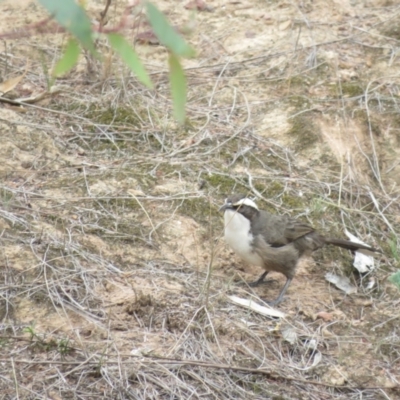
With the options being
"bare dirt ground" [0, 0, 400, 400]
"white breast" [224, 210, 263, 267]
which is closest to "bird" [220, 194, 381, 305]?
"white breast" [224, 210, 263, 267]

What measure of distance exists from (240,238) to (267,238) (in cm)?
24

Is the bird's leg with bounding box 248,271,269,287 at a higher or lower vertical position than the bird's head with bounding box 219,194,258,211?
lower

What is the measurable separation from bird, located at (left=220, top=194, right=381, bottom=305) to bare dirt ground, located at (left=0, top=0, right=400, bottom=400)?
23 cm

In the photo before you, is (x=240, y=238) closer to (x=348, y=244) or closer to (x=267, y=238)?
(x=267, y=238)

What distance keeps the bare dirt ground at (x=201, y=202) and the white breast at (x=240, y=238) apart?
22 cm

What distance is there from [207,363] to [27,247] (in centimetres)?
158

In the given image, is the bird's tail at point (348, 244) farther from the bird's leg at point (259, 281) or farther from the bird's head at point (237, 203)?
the bird's head at point (237, 203)

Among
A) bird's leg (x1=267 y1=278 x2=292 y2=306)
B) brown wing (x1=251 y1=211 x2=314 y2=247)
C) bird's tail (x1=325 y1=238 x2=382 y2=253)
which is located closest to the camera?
bird's leg (x1=267 y1=278 x2=292 y2=306)

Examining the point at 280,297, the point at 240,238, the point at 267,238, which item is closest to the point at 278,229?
the point at 267,238

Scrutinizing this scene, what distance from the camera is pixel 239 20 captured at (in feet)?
29.8

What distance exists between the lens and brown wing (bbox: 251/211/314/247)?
6.22 m

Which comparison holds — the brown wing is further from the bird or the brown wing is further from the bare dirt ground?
the bare dirt ground

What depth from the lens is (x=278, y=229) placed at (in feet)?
20.6

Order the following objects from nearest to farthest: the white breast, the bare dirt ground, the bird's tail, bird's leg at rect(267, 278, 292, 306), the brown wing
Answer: the bare dirt ground
bird's leg at rect(267, 278, 292, 306)
the white breast
the brown wing
the bird's tail
